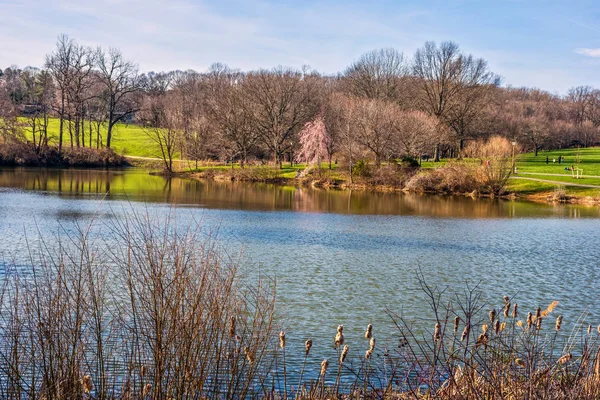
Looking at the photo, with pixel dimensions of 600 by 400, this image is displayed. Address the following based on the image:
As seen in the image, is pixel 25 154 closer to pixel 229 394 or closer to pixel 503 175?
pixel 503 175

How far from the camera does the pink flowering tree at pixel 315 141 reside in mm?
63625

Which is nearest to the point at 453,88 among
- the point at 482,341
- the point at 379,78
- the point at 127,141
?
the point at 379,78

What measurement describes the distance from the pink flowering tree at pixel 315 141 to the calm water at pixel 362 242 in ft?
55.6

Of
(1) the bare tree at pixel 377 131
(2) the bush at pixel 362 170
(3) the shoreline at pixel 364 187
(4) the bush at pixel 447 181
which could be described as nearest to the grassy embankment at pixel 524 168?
(3) the shoreline at pixel 364 187

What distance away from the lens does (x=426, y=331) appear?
1265 centimetres

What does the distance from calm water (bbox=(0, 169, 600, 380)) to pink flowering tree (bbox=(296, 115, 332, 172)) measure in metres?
17.0

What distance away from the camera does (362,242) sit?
80.0 ft

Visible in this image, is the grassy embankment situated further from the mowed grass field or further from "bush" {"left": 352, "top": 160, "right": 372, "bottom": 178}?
"bush" {"left": 352, "top": 160, "right": 372, "bottom": 178}

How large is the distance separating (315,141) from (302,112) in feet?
14.4

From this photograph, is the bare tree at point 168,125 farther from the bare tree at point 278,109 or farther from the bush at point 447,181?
the bush at point 447,181

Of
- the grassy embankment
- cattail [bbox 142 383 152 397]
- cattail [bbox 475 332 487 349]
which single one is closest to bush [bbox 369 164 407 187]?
the grassy embankment

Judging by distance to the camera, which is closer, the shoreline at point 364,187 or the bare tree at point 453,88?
the shoreline at point 364,187

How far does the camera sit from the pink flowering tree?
209 feet

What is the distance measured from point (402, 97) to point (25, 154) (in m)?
43.2
